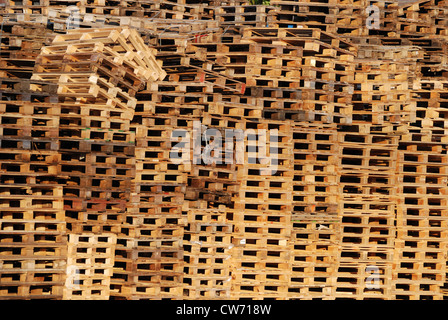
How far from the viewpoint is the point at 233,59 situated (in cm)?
1084

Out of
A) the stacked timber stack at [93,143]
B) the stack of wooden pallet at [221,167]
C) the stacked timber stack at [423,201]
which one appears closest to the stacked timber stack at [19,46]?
the stack of wooden pallet at [221,167]

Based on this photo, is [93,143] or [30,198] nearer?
[30,198]

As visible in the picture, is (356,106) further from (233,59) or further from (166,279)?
(166,279)

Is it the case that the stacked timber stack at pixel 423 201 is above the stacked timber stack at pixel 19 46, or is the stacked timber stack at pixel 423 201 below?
below

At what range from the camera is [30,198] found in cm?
869

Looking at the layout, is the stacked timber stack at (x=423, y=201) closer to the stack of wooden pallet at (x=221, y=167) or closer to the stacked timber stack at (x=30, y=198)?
the stack of wooden pallet at (x=221, y=167)

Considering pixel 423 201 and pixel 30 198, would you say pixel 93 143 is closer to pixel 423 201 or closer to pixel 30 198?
pixel 30 198

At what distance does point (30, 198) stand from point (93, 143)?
1.23m

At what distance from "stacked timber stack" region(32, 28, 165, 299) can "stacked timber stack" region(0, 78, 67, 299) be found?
8.4 inches

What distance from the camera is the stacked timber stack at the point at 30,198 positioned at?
336 inches

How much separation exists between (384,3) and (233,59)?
3815 mm

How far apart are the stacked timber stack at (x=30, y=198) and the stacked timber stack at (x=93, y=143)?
0.21 meters

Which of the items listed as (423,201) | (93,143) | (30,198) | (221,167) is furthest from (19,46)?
(423,201)
